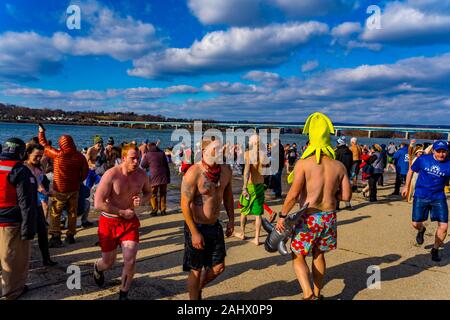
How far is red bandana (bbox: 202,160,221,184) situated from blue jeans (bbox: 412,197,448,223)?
3673 millimetres

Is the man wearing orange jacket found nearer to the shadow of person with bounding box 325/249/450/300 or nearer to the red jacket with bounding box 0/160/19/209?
the red jacket with bounding box 0/160/19/209

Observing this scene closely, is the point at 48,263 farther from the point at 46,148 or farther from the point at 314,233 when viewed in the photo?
the point at 314,233

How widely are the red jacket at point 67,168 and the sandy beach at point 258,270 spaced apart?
0.97 meters

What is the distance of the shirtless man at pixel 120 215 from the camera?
3.53 m

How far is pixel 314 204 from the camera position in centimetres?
341

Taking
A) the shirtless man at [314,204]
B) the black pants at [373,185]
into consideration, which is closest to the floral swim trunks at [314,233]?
the shirtless man at [314,204]

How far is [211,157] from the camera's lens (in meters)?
3.17

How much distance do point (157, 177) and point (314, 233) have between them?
16.0ft

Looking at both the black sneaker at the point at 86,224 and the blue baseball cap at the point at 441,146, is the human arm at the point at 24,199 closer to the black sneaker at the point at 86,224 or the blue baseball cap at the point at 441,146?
the black sneaker at the point at 86,224

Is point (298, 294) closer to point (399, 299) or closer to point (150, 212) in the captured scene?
point (399, 299)

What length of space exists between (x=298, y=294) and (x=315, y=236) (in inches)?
32.6

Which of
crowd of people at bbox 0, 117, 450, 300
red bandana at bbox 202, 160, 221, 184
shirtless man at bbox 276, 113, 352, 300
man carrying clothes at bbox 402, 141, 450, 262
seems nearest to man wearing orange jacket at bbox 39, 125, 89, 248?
crowd of people at bbox 0, 117, 450, 300

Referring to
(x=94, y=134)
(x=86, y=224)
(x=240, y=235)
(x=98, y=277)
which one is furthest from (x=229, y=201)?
(x=94, y=134)

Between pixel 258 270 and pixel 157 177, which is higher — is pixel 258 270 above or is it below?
below
